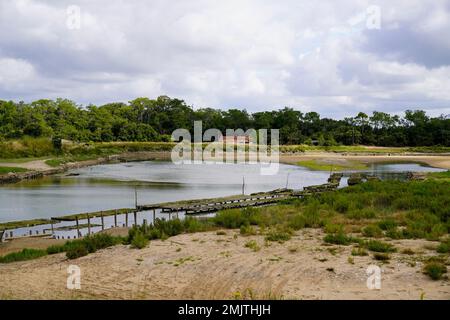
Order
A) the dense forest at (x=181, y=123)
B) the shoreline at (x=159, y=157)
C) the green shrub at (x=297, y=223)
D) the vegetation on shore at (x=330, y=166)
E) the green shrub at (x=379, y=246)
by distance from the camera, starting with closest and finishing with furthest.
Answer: the green shrub at (x=379, y=246), the green shrub at (x=297, y=223), the shoreline at (x=159, y=157), the vegetation on shore at (x=330, y=166), the dense forest at (x=181, y=123)

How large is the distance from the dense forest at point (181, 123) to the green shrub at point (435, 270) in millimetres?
85165

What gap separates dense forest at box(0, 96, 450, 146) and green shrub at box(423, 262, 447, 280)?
279 feet

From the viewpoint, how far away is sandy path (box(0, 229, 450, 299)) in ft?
32.1

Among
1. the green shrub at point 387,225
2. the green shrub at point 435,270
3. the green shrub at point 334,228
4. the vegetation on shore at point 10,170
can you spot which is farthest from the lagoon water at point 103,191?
the green shrub at point 435,270

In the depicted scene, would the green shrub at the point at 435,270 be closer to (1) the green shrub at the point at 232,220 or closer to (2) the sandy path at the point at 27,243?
(1) the green shrub at the point at 232,220

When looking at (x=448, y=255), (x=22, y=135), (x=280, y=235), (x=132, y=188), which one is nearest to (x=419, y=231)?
(x=448, y=255)

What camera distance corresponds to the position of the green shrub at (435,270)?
1015 cm

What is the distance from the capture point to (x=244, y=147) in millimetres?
99625

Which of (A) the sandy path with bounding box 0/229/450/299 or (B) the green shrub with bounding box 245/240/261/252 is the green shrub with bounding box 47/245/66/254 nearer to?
(A) the sandy path with bounding box 0/229/450/299

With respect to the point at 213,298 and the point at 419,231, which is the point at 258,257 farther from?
the point at 419,231

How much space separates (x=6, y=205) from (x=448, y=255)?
2821cm

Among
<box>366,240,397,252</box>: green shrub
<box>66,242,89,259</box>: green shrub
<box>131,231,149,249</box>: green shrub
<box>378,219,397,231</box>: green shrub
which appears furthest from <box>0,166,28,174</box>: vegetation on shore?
<box>366,240,397,252</box>: green shrub

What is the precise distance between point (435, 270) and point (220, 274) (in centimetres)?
466

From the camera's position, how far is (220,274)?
36.5 ft
